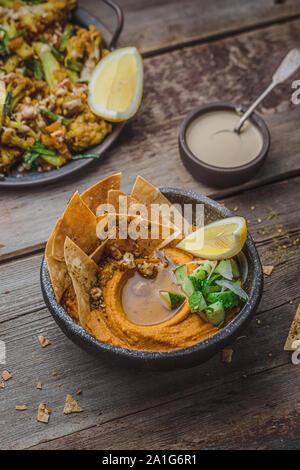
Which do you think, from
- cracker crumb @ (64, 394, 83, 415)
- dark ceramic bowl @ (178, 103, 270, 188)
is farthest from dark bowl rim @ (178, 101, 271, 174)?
cracker crumb @ (64, 394, 83, 415)

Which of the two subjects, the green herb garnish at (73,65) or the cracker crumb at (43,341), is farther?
the green herb garnish at (73,65)

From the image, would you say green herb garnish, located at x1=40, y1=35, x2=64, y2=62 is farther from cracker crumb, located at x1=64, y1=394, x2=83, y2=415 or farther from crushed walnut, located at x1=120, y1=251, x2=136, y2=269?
cracker crumb, located at x1=64, y1=394, x2=83, y2=415

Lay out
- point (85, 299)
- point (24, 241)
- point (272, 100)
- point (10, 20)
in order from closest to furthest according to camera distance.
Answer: point (85, 299), point (24, 241), point (10, 20), point (272, 100)

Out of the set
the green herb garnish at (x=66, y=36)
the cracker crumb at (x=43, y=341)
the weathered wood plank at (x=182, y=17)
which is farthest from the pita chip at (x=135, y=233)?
the weathered wood plank at (x=182, y=17)

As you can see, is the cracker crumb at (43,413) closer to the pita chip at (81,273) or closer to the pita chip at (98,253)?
the pita chip at (81,273)

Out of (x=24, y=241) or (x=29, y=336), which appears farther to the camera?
(x=24, y=241)

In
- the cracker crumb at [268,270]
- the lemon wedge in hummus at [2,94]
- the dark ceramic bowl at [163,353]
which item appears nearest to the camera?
the dark ceramic bowl at [163,353]
